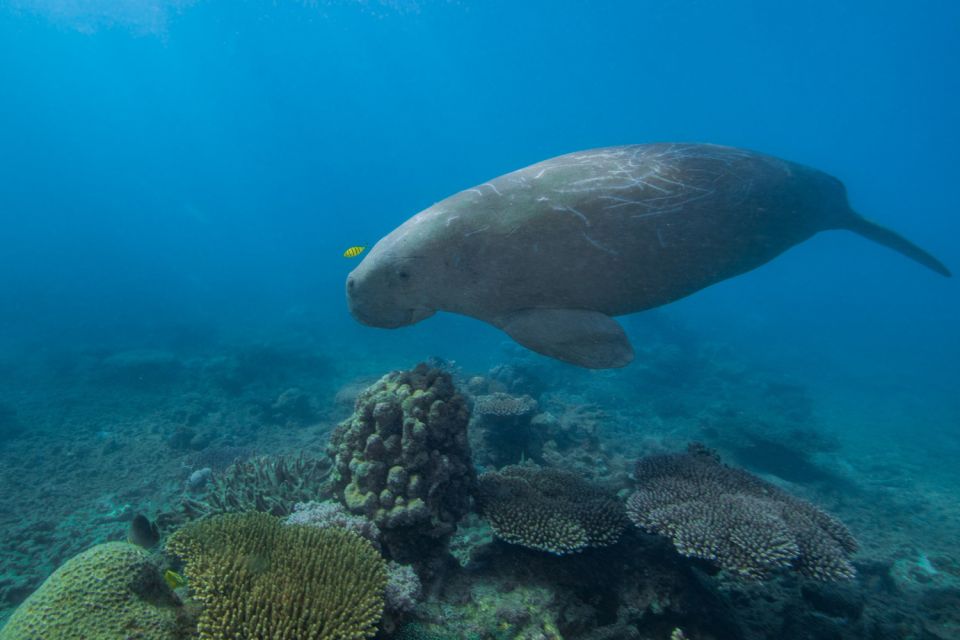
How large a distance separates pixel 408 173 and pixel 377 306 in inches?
7398

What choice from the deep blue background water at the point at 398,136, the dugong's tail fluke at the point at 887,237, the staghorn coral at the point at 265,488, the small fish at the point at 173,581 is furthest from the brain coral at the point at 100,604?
the deep blue background water at the point at 398,136

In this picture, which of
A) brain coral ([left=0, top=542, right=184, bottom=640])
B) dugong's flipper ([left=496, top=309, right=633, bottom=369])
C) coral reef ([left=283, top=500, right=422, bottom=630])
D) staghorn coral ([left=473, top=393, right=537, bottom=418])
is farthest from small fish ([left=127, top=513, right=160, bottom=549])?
staghorn coral ([left=473, top=393, right=537, bottom=418])

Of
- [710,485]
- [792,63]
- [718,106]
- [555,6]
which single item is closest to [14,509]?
[710,485]

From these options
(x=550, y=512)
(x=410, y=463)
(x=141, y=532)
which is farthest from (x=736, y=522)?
(x=141, y=532)

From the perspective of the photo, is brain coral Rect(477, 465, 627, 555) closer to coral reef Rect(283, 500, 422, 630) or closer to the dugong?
coral reef Rect(283, 500, 422, 630)

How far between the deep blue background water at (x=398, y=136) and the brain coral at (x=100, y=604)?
78.3ft

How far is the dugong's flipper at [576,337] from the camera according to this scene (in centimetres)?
388

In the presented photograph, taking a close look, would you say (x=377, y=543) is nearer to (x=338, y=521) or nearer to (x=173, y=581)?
(x=338, y=521)

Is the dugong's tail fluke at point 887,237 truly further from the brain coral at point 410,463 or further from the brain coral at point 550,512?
the brain coral at point 410,463

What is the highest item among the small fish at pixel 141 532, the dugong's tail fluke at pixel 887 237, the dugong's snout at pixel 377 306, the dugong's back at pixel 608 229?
the dugong's tail fluke at pixel 887 237

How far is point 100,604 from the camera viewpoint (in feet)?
8.79

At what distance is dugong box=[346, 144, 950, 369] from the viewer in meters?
3.99

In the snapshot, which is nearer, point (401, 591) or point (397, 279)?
point (401, 591)

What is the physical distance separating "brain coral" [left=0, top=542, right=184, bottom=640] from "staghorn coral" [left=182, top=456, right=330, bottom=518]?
6.30ft
